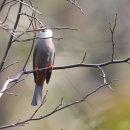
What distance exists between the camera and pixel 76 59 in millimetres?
10656

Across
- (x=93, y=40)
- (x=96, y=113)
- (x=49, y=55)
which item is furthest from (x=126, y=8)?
(x=49, y=55)

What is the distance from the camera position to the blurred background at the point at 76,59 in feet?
30.7

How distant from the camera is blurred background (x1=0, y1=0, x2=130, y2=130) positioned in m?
9.34

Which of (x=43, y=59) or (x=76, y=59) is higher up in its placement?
(x=43, y=59)

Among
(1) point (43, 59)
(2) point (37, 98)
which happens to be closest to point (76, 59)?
(1) point (43, 59)

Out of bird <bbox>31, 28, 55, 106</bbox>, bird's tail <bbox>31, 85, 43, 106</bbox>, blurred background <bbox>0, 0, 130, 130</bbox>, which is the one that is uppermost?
bird <bbox>31, 28, 55, 106</bbox>

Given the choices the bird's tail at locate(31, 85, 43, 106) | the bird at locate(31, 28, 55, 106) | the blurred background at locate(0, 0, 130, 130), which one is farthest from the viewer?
the blurred background at locate(0, 0, 130, 130)

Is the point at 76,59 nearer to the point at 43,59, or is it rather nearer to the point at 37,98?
the point at 43,59

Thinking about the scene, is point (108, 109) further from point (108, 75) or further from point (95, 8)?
point (95, 8)

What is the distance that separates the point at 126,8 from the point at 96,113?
157 inches

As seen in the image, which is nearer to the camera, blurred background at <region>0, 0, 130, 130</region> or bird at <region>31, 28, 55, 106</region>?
bird at <region>31, 28, 55, 106</region>

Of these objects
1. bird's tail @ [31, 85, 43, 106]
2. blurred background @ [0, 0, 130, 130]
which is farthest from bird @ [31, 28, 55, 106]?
blurred background @ [0, 0, 130, 130]

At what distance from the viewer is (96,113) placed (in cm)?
680

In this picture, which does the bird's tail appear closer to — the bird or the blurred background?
the bird
